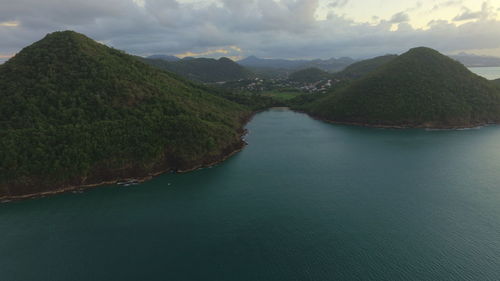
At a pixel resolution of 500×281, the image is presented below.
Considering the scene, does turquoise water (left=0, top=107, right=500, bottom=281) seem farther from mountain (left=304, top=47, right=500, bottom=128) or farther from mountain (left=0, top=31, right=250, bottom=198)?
mountain (left=304, top=47, right=500, bottom=128)

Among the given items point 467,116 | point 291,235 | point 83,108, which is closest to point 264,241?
point 291,235

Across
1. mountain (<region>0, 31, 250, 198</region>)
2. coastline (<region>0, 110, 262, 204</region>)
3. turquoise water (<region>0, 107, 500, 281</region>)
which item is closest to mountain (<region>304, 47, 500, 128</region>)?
turquoise water (<region>0, 107, 500, 281</region>)

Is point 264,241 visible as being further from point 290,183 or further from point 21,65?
point 21,65

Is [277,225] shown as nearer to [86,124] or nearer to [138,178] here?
[138,178]

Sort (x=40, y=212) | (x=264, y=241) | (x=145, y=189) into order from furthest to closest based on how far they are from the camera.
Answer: (x=145, y=189), (x=40, y=212), (x=264, y=241)

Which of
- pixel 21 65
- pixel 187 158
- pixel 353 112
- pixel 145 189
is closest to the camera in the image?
pixel 145 189

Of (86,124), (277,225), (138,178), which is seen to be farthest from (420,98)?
(86,124)
